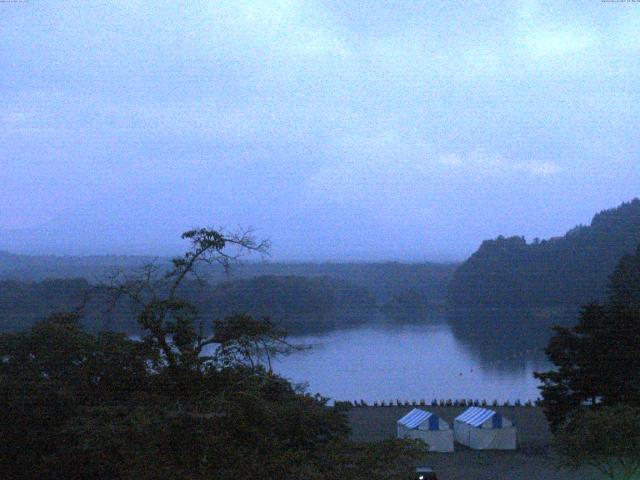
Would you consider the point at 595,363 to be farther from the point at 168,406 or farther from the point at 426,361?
the point at 168,406

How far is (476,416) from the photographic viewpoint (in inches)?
260

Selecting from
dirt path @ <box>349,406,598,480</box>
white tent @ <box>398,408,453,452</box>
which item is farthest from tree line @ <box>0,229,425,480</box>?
white tent @ <box>398,408,453,452</box>

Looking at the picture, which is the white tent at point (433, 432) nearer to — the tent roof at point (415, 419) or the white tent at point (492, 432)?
the tent roof at point (415, 419)

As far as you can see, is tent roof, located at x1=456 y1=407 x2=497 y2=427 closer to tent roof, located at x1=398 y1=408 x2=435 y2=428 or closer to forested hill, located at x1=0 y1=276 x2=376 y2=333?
tent roof, located at x1=398 y1=408 x2=435 y2=428

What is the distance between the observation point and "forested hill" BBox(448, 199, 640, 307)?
38.4 ft

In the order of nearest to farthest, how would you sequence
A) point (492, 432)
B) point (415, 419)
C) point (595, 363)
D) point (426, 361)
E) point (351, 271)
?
point (595, 363) < point (492, 432) < point (415, 419) < point (426, 361) < point (351, 271)

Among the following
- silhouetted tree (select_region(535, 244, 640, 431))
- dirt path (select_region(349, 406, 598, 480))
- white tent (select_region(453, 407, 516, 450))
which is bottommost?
dirt path (select_region(349, 406, 598, 480))

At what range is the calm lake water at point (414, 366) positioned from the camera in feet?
25.0

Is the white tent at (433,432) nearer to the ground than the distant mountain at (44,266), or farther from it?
nearer to the ground

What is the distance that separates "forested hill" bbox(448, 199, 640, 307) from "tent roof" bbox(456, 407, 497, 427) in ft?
16.1

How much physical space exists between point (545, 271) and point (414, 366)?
447 cm

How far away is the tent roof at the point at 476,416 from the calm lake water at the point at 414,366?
1167 mm

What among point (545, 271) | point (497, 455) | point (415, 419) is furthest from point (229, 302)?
point (545, 271)

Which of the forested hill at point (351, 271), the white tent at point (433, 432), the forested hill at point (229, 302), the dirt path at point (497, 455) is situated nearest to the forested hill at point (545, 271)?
the forested hill at point (351, 271)
